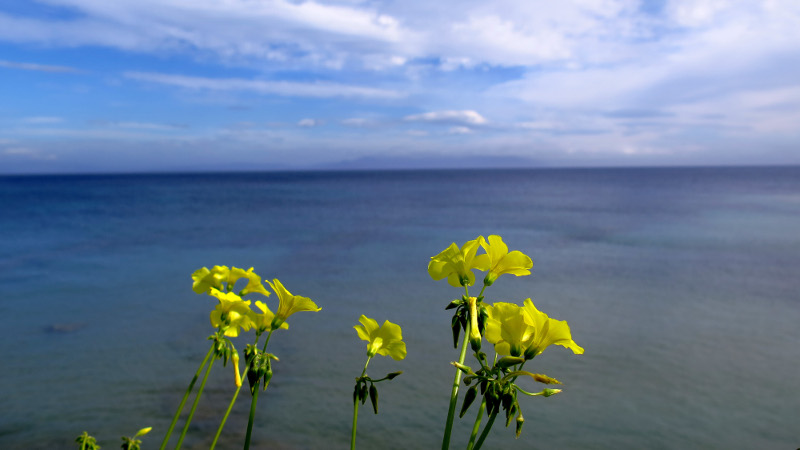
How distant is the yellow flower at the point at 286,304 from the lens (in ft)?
5.09

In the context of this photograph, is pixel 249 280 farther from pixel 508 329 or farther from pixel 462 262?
pixel 508 329

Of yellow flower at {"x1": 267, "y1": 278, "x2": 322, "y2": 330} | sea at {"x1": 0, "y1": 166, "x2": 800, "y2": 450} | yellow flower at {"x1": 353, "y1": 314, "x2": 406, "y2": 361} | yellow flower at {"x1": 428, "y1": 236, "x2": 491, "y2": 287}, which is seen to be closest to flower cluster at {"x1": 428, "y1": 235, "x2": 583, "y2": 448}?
yellow flower at {"x1": 428, "y1": 236, "x2": 491, "y2": 287}

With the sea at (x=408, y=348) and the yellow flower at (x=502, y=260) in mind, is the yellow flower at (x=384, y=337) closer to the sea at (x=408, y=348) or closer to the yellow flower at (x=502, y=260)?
the yellow flower at (x=502, y=260)

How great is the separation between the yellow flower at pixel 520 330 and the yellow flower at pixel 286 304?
61 centimetres

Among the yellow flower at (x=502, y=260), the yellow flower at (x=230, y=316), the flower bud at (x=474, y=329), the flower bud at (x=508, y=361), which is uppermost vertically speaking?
the yellow flower at (x=502, y=260)

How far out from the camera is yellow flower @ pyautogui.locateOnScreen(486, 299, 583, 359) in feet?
3.72

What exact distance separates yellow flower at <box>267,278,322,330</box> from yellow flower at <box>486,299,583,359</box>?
61 cm

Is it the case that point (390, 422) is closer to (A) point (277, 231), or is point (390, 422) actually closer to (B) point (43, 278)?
(B) point (43, 278)

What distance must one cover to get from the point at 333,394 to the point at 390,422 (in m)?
1.12

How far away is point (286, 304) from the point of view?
161cm

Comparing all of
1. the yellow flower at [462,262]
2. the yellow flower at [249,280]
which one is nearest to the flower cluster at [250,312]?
the yellow flower at [249,280]

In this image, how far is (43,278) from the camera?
14.4 meters

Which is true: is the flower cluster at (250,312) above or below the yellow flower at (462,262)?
below

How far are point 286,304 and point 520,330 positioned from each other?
0.79m
